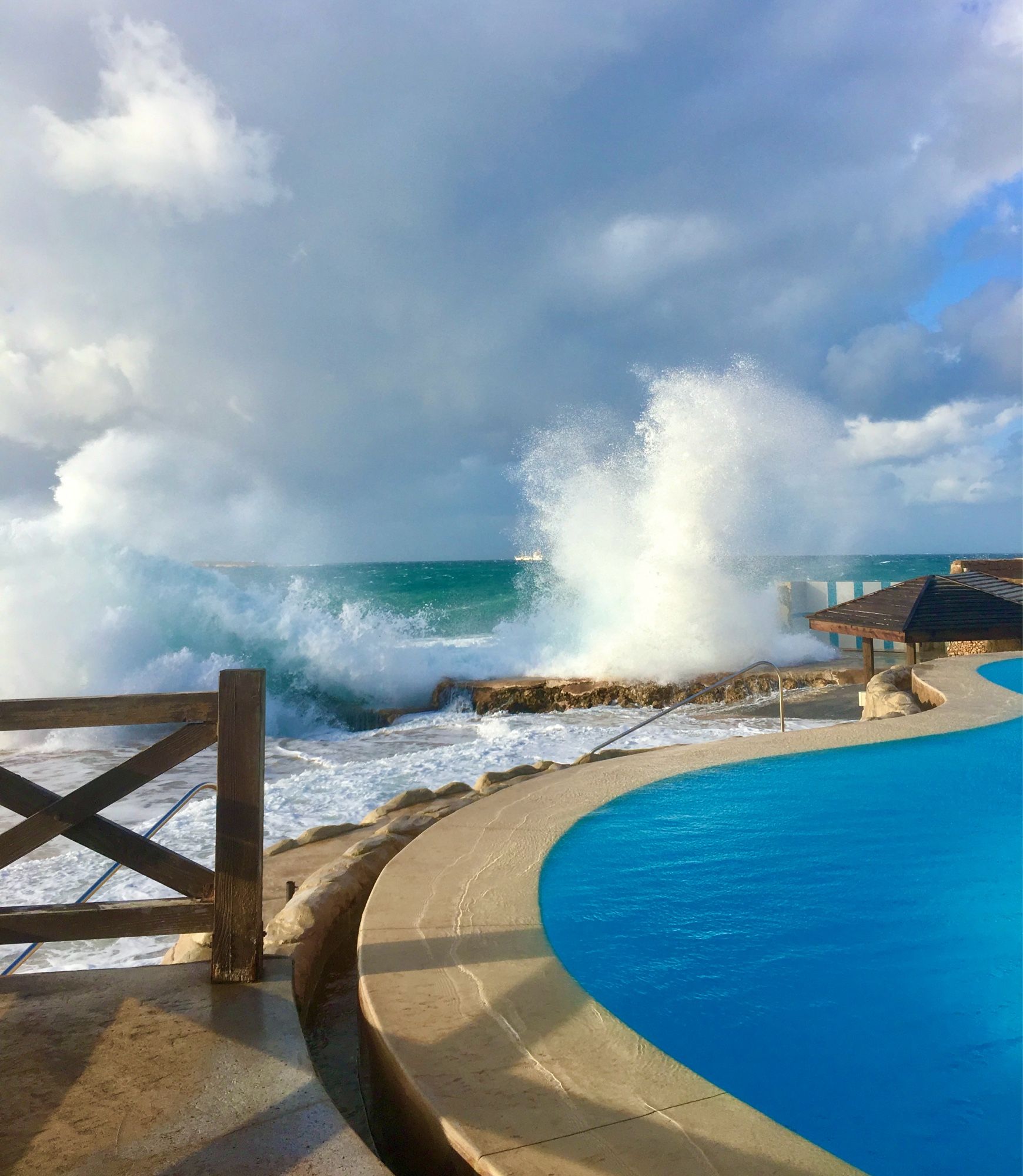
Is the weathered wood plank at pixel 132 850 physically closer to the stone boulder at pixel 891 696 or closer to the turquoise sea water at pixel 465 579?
the stone boulder at pixel 891 696

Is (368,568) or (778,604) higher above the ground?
(368,568)

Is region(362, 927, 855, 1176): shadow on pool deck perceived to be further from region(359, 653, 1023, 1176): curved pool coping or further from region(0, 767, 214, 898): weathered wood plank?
region(0, 767, 214, 898): weathered wood plank

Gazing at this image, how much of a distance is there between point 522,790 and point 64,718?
2801mm

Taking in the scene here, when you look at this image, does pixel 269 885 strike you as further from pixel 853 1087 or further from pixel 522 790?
pixel 853 1087

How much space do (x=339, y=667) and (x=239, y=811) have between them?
14.8 metres

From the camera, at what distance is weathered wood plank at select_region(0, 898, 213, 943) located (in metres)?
2.18

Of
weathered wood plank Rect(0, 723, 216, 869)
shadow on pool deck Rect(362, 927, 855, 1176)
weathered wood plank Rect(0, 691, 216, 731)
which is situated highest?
weathered wood plank Rect(0, 691, 216, 731)

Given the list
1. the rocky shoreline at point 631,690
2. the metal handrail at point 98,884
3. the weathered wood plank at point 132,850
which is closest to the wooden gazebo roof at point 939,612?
the rocky shoreline at point 631,690

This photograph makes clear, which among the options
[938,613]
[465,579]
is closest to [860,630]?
[938,613]

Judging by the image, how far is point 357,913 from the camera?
131 inches

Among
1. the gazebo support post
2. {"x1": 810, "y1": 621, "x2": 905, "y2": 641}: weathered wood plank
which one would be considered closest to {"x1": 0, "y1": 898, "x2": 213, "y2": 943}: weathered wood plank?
{"x1": 810, "y1": 621, "x2": 905, "y2": 641}: weathered wood plank

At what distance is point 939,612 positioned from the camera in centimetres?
931

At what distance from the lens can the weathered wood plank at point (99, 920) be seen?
7.14 feet

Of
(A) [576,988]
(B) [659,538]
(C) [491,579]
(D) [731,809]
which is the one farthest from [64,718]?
(C) [491,579]
